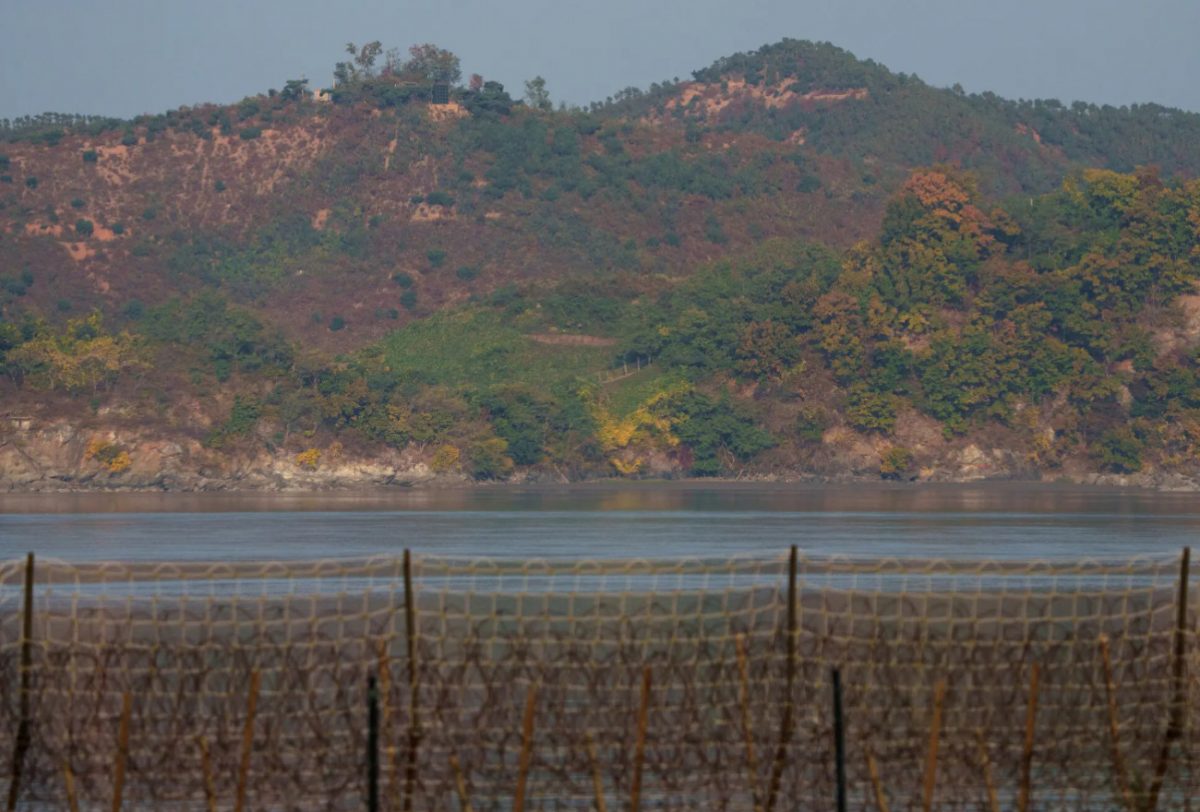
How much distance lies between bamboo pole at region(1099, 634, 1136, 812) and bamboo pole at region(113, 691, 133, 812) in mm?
7226

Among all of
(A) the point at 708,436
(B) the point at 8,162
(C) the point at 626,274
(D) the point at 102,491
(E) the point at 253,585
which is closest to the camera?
(E) the point at 253,585

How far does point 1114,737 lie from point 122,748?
738cm

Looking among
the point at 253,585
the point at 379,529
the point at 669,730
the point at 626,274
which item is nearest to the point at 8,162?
the point at 626,274

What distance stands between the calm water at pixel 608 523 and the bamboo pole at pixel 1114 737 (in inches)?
1182

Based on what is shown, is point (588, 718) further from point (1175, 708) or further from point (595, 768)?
point (1175, 708)

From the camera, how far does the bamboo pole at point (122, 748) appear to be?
47.2 ft

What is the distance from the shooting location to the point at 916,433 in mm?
99188

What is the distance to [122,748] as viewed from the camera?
14.5m

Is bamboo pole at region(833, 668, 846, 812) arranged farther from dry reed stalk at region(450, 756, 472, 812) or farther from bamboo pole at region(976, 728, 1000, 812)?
dry reed stalk at region(450, 756, 472, 812)

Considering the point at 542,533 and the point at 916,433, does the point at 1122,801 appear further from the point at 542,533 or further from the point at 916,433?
the point at 916,433

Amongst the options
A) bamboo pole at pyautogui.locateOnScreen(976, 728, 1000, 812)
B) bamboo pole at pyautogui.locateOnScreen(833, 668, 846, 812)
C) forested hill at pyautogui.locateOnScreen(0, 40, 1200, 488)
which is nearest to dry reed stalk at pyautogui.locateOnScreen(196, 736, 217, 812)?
bamboo pole at pyautogui.locateOnScreen(833, 668, 846, 812)

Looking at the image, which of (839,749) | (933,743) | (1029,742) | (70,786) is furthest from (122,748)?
(1029,742)

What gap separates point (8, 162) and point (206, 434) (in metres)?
62.0

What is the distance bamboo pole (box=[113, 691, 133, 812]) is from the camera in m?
14.4
